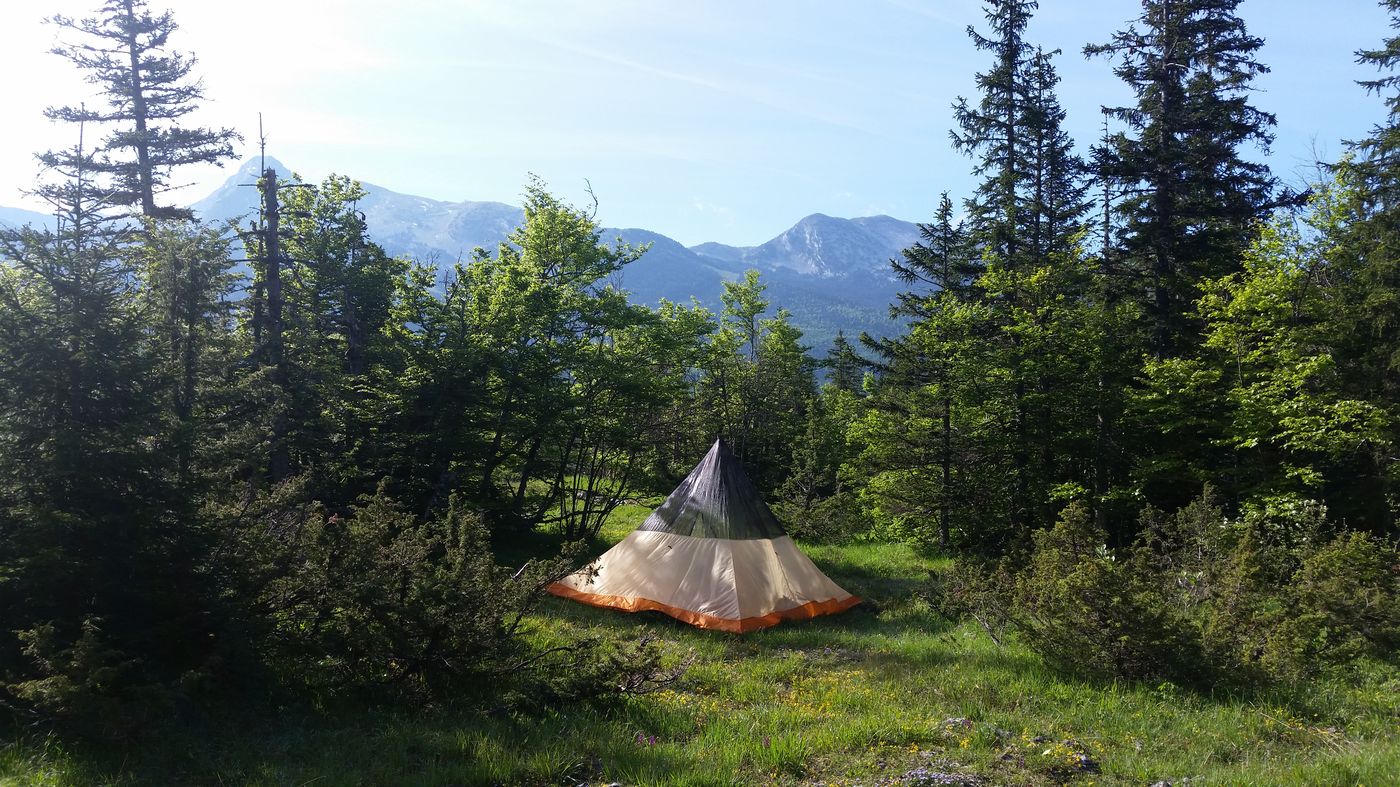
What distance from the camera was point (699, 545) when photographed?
531 inches

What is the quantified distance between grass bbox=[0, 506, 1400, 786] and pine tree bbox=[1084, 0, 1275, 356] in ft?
43.1

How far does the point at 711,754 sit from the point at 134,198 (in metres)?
23.3

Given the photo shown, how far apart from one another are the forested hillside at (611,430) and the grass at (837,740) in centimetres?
25

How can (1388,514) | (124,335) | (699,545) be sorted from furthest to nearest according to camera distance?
1. (1388,514)
2. (699,545)
3. (124,335)

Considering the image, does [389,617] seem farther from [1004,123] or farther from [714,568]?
[1004,123]

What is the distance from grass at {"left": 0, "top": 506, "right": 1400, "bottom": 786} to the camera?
5.51m

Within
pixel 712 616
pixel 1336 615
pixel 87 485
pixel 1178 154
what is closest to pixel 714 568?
pixel 712 616

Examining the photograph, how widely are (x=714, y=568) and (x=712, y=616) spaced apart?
0.95m

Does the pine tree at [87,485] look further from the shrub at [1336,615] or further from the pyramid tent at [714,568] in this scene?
the shrub at [1336,615]

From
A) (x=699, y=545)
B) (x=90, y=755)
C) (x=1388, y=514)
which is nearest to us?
(x=90, y=755)

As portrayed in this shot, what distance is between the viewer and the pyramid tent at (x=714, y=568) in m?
12.7

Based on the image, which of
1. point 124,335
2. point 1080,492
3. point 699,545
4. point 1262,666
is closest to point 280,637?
point 124,335

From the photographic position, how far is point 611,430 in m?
18.9

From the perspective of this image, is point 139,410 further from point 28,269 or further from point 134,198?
point 134,198
